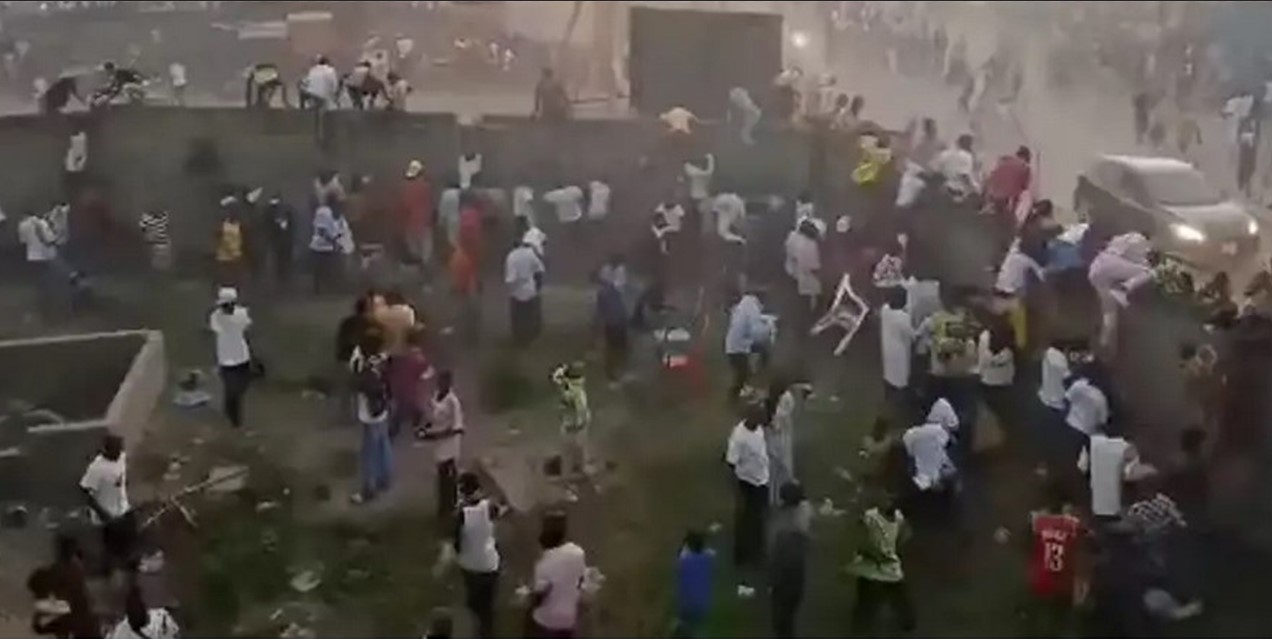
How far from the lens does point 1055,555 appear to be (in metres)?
7.70

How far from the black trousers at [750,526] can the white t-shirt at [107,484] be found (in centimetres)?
313

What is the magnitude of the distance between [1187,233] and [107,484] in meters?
6.92

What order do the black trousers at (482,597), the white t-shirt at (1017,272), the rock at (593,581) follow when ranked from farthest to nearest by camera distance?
the white t-shirt at (1017,272), the rock at (593,581), the black trousers at (482,597)

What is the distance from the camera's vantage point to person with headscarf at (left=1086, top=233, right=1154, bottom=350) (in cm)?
969

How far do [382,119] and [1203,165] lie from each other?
20.8 feet

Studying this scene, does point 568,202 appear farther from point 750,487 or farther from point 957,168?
point 750,487

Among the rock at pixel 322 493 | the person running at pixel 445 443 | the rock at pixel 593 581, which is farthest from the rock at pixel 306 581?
the rock at pixel 593 581

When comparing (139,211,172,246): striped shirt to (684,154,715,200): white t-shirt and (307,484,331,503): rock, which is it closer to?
(307,484,331,503): rock

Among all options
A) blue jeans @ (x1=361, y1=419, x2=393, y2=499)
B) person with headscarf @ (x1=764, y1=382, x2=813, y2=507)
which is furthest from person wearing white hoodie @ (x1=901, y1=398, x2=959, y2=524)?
blue jeans @ (x1=361, y1=419, x2=393, y2=499)

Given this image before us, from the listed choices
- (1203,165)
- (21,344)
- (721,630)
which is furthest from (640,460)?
(1203,165)

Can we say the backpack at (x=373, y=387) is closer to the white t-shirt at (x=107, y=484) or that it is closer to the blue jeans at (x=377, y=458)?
the blue jeans at (x=377, y=458)

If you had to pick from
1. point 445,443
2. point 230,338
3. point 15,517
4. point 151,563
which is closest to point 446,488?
point 445,443

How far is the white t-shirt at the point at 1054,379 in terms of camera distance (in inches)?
365

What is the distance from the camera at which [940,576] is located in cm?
834
